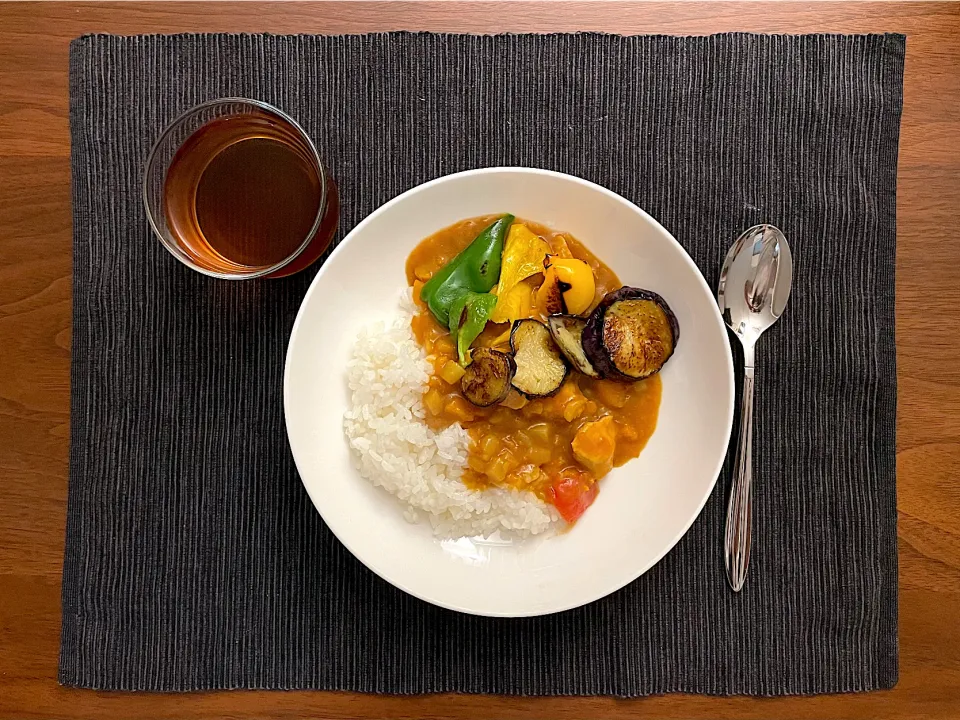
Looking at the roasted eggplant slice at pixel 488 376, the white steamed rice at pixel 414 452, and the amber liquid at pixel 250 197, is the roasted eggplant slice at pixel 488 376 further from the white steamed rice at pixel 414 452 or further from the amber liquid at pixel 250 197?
the amber liquid at pixel 250 197

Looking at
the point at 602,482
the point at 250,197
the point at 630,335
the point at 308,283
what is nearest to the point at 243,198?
the point at 250,197

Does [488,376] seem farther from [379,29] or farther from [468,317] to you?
[379,29]

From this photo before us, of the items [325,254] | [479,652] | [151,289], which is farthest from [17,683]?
[325,254]

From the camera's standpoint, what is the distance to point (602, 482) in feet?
6.84

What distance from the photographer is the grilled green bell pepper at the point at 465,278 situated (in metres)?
1.99

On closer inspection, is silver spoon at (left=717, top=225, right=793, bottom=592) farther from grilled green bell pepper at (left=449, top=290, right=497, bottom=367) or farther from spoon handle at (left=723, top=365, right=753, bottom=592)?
grilled green bell pepper at (left=449, top=290, right=497, bottom=367)

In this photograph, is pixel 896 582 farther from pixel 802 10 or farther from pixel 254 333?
pixel 254 333

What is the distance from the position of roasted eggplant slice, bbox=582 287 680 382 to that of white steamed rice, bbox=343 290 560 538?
1.40ft

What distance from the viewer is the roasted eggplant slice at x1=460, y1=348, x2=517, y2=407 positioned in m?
1.85

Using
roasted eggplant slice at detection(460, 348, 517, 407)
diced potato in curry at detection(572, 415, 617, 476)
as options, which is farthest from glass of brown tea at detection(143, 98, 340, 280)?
diced potato in curry at detection(572, 415, 617, 476)

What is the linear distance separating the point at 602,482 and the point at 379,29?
156 centimetres

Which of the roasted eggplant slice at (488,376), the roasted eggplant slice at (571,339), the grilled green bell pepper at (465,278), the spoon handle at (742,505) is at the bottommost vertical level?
the spoon handle at (742,505)

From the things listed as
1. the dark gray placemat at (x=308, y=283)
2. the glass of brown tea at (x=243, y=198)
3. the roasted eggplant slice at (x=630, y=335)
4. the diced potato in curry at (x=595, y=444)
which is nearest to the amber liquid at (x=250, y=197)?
the glass of brown tea at (x=243, y=198)

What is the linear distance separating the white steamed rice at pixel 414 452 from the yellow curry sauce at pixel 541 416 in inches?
1.3
